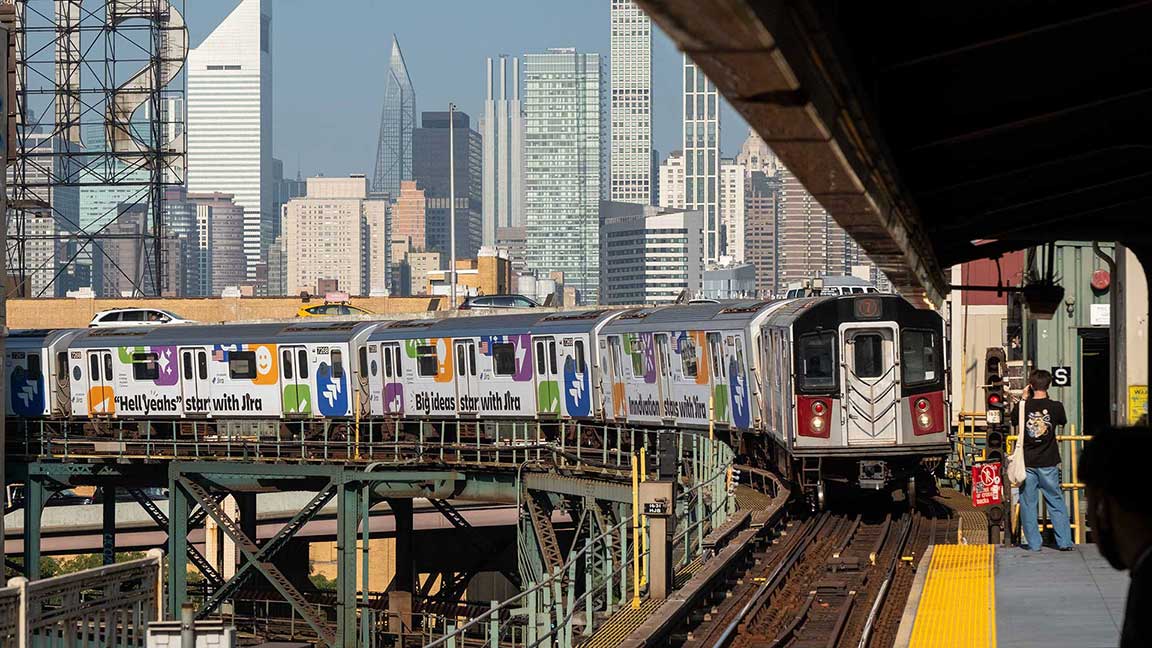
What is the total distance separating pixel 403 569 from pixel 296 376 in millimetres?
5313

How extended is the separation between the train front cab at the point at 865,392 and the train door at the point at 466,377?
1241cm

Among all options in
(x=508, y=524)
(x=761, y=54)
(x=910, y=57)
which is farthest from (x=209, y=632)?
(x=508, y=524)

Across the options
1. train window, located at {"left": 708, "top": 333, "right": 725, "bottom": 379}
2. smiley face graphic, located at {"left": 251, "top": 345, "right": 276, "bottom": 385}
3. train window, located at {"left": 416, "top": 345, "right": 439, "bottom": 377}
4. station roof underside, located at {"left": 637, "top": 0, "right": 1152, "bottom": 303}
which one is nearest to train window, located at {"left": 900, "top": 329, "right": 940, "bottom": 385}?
train window, located at {"left": 708, "top": 333, "right": 725, "bottom": 379}

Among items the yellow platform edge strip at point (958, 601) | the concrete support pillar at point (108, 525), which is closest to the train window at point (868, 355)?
the yellow platform edge strip at point (958, 601)

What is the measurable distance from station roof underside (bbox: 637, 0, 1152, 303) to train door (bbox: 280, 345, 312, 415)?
28.0 metres

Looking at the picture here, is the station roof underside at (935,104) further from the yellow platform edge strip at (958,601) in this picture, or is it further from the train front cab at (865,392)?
the train front cab at (865,392)

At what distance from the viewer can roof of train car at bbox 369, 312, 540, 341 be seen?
32906mm

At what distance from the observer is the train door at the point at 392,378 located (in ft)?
115

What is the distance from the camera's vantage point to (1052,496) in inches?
544

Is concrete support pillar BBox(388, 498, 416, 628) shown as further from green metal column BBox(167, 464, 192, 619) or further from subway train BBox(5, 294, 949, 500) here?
green metal column BBox(167, 464, 192, 619)

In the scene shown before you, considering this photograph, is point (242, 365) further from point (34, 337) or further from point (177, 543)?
point (34, 337)

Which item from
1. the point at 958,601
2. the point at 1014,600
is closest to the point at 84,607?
the point at 958,601

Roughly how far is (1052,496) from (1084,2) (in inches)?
363

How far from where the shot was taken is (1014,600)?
1187 centimetres
